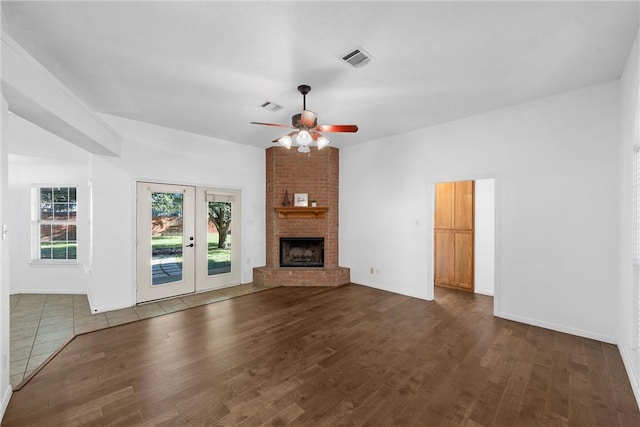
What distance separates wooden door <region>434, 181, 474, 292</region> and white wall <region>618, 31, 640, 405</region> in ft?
7.35

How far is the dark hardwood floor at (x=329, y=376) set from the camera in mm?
1951

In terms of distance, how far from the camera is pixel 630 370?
239 cm

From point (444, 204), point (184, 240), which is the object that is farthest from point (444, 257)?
point (184, 240)

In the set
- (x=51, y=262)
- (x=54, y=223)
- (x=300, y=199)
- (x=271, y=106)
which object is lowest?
(x=51, y=262)

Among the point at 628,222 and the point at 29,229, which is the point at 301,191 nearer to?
the point at 628,222

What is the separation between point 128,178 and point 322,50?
3.71 m

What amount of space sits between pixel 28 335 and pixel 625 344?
6641mm

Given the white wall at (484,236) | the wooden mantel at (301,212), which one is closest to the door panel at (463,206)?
the white wall at (484,236)

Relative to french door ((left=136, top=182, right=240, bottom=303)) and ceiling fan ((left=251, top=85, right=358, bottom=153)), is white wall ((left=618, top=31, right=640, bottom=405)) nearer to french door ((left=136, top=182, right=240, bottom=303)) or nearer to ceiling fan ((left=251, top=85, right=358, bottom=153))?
ceiling fan ((left=251, top=85, right=358, bottom=153))

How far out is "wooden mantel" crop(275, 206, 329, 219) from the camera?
559cm

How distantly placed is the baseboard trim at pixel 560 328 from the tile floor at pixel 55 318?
413cm

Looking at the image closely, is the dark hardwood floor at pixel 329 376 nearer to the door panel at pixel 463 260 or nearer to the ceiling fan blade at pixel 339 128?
the door panel at pixel 463 260

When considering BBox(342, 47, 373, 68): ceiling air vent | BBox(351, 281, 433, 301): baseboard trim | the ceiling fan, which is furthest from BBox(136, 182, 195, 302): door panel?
BBox(342, 47, 373, 68): ceiling air vent

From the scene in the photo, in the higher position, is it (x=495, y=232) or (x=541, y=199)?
(x=541, y=199)
